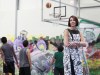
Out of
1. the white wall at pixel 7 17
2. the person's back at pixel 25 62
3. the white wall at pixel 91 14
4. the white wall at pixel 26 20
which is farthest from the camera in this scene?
the white wall at pixel 7 17

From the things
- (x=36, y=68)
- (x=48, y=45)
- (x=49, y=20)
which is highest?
(x=49, y=20)

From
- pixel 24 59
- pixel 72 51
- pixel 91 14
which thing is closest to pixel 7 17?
pixel 91 14

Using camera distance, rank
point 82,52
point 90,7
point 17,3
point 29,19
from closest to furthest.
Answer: point 82,52, point 90,7, point 29,19, point 17,3

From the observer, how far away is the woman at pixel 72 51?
5.82 m

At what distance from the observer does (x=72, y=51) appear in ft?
19.2

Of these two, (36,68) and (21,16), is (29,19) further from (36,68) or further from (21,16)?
(36,68)

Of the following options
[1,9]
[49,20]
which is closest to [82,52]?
[49,20]

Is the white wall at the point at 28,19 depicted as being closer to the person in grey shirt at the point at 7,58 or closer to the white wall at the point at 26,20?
the white wall at the point at 26,20

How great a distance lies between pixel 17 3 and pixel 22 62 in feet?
18.9

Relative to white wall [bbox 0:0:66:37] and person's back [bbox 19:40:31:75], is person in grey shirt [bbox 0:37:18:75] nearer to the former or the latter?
person's back [bbox 19:40:31:75]

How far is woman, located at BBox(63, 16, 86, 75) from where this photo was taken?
5816 millimetres

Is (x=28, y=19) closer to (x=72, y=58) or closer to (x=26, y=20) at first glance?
(x=26, y=20)

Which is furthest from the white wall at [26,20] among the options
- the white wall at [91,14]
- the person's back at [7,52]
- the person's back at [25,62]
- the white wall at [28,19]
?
the person's back at [7,52]

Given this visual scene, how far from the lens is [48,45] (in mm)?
12664
